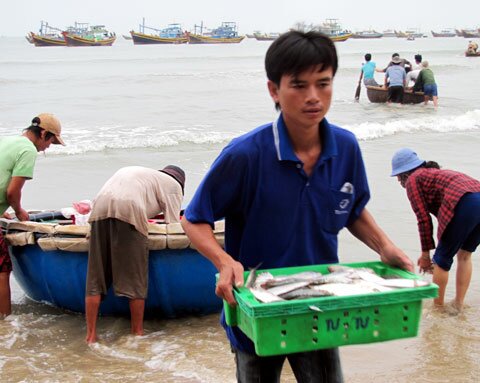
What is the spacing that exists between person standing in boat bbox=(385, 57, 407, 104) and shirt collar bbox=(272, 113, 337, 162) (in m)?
18.1

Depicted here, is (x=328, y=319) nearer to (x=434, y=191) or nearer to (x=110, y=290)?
(x=434, y=191)

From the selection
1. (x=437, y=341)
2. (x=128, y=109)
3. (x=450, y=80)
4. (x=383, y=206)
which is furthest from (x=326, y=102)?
(x=450, y=80)

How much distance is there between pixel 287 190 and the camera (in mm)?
2516

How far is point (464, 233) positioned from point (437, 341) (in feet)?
2.72

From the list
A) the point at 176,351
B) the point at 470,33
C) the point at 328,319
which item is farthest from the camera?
the point at 470,33

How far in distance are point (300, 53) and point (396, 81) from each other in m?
19.0

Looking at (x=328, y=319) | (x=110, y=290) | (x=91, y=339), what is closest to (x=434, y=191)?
(x=110, y=290)

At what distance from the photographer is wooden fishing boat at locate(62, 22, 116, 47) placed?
9812 cm

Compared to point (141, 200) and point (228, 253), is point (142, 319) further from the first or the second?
point (228, 253)

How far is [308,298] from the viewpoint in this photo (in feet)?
7.72

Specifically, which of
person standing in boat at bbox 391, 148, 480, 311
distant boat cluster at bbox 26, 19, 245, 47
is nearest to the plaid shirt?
person standing in boat at bbox 391, 148, 480, 311

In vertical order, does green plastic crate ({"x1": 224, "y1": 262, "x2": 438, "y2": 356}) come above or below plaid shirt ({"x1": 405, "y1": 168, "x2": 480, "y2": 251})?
above

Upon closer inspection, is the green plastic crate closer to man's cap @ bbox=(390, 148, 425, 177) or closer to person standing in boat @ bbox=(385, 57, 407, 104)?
man's cap @ bbox=(390, 148, 425, 177)

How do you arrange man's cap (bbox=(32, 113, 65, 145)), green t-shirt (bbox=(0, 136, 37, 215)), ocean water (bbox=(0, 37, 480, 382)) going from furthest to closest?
man's cap (bbox=(32, 113, 65, 145))
green t-shirt (bbox=(0, 136, 37, 215))
ocean water (bbox=(0, 37, 480, 382))
